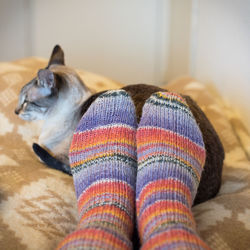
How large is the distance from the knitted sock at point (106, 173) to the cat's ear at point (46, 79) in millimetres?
151

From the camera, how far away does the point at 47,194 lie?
794 millimetres

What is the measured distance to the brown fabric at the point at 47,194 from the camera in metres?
0.69

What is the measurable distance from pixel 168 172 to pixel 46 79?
0.44 metres

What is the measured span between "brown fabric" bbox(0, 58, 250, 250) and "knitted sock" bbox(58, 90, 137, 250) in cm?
6

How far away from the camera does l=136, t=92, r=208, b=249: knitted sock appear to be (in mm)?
559

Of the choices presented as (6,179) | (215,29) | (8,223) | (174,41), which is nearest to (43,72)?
(6,179)

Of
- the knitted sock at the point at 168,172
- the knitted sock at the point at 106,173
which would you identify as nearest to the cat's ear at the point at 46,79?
the knitted sock at the point at 106,173

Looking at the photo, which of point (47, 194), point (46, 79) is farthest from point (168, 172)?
point (46, 79)

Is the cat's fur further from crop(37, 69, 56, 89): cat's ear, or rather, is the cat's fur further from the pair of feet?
the pair of feet

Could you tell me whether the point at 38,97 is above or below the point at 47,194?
above

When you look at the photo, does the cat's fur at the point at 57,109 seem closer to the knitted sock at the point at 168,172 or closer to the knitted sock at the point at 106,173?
the knitted sock at the point at 106,173

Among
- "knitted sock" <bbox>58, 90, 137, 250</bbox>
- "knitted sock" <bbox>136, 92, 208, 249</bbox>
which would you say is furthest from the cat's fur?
"knitted sock" <bbox>136, 92, 208, 249</bbox>

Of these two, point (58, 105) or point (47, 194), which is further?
point (58, 105)

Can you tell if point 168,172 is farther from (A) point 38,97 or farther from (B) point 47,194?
(A) point 38,97
